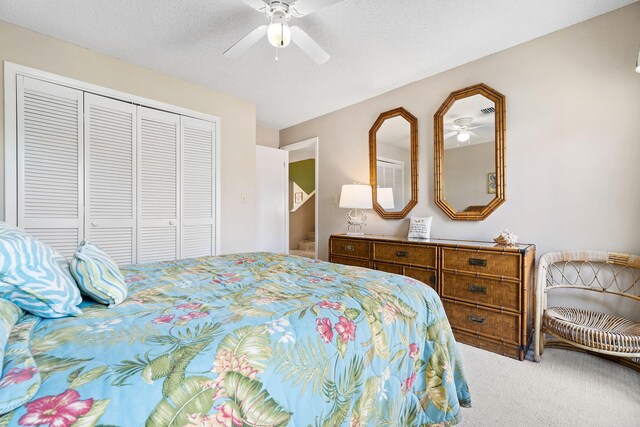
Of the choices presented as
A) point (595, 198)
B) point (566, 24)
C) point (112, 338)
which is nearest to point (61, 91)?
point (112, 338)

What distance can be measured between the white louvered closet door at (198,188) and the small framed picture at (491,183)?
9.59ft

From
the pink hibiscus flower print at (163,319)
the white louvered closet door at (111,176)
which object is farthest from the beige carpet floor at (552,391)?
the white louvered closet door at (111,176)

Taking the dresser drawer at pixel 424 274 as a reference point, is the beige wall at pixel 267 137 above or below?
above

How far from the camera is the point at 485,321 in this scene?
7.36ft

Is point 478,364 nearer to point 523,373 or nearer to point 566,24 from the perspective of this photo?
point 523,373

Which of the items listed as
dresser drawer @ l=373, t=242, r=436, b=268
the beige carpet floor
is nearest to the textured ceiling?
dresser drawer @ l=373, t=242, r=436, b=268

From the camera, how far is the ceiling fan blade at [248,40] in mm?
1893

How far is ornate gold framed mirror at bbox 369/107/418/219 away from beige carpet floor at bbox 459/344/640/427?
1.63m

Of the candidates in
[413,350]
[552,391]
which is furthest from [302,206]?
[413,350]

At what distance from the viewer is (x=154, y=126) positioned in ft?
9.60

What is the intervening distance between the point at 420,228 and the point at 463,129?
1.05 meters

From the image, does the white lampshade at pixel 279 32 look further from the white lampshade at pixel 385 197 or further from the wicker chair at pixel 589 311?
the wicker chair at pixel 589 311

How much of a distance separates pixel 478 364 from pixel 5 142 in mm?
3889

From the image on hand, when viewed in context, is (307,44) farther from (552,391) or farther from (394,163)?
(552,391)
